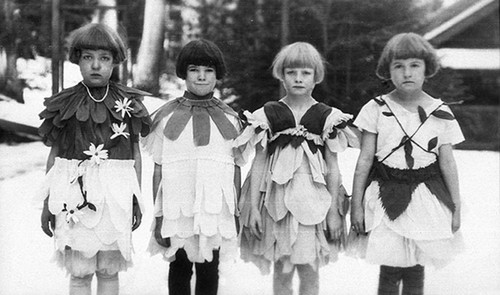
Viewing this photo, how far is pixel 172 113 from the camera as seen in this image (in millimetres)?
2307

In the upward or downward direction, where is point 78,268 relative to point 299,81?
downward

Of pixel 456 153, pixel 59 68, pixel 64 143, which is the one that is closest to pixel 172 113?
pixel 64 143

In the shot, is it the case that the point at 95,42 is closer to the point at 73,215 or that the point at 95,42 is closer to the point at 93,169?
the point at 93,169

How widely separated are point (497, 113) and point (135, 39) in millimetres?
1717

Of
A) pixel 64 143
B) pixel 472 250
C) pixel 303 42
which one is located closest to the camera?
pixel 64 143

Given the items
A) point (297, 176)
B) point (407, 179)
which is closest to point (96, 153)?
point (297, 176)

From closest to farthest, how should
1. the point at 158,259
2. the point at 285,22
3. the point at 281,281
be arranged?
the point at 281,281 < the point at 285,22 < the point at 158,259

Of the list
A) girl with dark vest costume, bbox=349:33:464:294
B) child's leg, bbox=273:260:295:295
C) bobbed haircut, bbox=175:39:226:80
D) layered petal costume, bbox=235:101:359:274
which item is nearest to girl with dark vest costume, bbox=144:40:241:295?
bobbed haircut, bbox=175:39:226:80

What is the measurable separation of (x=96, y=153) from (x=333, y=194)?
3.18 feet

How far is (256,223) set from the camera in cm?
226

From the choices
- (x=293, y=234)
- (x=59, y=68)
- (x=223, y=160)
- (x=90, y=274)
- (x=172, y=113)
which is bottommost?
(x=90, y=274)

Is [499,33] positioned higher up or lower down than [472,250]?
higher up

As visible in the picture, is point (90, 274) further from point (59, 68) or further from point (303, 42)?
point (303, 42)

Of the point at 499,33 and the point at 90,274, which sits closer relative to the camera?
the point at 90,274
